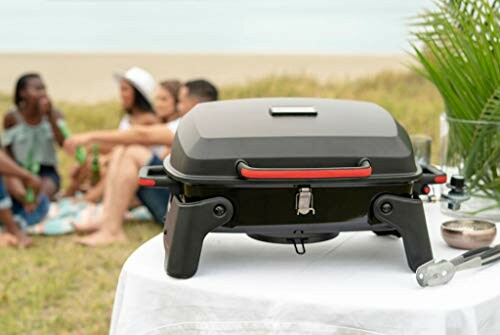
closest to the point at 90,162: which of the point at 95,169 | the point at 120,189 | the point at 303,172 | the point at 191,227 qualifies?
the point at 95,169

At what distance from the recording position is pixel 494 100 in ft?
6.27

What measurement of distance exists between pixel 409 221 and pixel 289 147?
322mm

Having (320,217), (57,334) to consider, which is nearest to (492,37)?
(320,217)

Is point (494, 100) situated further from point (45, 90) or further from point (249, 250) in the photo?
point (45, 90)

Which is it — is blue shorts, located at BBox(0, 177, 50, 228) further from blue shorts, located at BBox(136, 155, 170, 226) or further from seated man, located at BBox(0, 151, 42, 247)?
blue shorts, located at BBox(136, 155, 170, 226)

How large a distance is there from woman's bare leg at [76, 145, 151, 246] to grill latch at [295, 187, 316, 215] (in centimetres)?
318

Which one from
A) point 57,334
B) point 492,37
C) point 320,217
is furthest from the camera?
point 57,334

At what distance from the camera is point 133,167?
466 cm

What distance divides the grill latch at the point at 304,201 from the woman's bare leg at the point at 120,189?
318 centimetres

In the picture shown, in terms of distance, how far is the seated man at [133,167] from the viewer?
4598 mm

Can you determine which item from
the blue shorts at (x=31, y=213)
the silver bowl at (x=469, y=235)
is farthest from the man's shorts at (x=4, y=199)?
the silver bowl at (x=469, y=235)

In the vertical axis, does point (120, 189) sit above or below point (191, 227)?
below

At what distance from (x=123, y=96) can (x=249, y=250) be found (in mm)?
3592

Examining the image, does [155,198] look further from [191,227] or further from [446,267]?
[446,267]
